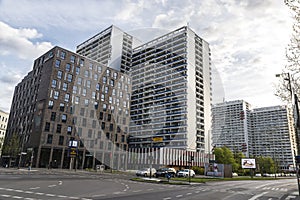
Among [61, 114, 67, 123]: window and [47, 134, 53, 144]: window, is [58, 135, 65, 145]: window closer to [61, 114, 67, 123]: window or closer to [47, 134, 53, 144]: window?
[47, 134, 53, 144]: window

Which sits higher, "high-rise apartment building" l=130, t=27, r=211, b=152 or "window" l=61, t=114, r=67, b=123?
"high-rise apartment building" l=130, t=27, r=211, b=152

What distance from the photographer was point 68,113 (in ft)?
210

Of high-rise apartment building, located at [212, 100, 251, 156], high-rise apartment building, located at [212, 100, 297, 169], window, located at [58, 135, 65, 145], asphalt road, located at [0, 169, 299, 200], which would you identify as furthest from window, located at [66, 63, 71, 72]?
high-rise apartment building, located at [212, 100, 251, 156]

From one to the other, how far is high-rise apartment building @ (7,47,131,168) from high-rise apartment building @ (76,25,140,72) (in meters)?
32.0

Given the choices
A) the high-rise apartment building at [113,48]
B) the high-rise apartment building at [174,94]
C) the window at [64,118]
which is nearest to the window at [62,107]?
the window at [64,118]

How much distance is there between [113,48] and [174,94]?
37.7 meters

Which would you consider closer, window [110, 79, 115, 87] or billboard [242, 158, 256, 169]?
billboard [242, 158, 256, 169]

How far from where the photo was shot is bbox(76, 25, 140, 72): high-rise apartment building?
109m

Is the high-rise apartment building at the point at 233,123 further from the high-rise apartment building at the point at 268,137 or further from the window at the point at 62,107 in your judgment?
the window at the point at 62,107

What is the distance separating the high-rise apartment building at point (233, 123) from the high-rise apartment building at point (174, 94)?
5525cm

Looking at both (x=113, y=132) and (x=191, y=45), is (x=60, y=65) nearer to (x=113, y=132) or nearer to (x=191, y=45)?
(x=113, y=132)

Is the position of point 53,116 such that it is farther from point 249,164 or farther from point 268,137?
point 268,137

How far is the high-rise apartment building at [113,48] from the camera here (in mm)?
108938

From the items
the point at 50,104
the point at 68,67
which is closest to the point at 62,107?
the point at 50,104
